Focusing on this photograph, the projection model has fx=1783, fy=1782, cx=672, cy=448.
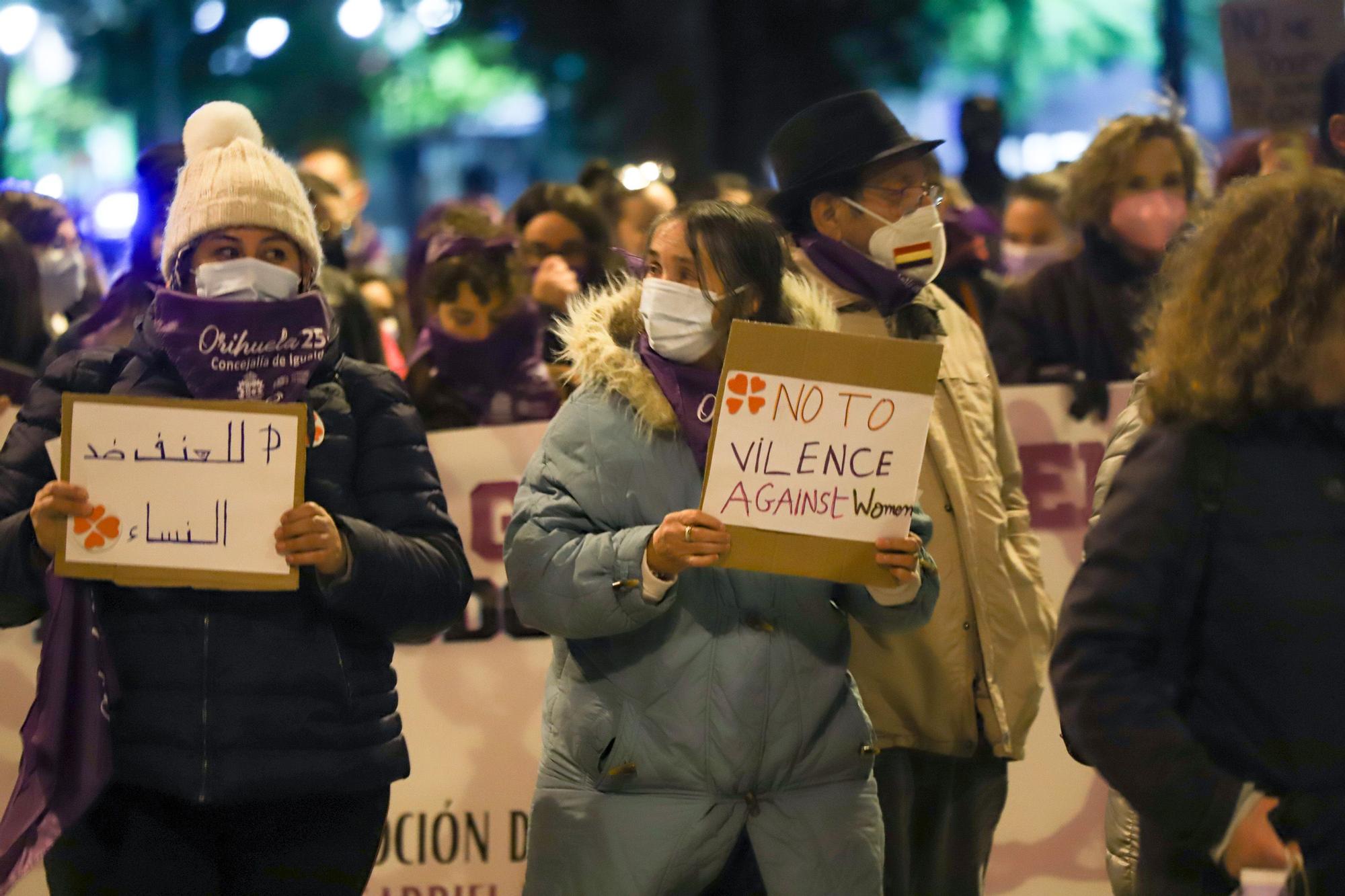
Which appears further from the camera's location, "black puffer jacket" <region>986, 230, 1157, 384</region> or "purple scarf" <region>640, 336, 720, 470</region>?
"black puffer jacket" <region>986, 230, 1157, 384</region>

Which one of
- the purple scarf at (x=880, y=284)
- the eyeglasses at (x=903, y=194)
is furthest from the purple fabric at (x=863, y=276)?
the eyeglasses at (x=903, y=194)

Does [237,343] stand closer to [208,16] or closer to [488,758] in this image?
[488,758]

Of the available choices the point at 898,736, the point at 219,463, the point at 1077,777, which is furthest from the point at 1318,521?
the point at 1077,777

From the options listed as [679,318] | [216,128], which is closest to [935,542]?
[679,318]

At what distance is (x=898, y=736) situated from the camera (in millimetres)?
4441

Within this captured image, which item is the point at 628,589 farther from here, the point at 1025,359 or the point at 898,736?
the point at 1025,359

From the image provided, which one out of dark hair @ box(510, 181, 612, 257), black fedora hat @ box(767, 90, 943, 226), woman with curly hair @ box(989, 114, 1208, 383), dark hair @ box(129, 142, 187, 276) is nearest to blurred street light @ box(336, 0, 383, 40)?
dark hair @ box(510, 181, 612, 257)

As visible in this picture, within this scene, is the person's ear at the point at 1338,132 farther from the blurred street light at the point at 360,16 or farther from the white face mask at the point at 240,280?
the blurred street light at the point at 360,16

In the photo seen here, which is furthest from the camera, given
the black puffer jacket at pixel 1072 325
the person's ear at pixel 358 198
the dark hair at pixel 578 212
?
the person's ear at pixel 358 198

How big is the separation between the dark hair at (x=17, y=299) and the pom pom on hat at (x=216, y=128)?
2.52 m

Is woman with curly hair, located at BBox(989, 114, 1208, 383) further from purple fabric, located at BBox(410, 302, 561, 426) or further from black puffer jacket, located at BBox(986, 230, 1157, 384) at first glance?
purple fabric, located at BBox(410, 302, 561, 426)

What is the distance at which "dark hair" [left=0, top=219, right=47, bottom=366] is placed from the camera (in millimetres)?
6391

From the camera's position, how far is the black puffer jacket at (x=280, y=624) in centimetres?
364

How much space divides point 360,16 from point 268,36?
7.71 ft
